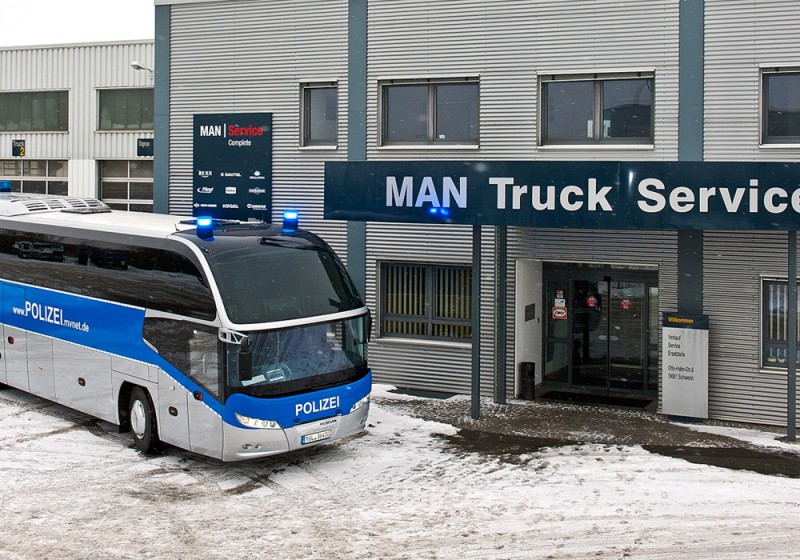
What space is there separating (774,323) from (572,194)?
418 centimetres

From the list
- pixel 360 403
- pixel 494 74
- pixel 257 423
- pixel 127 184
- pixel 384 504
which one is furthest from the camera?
pixel 127 184

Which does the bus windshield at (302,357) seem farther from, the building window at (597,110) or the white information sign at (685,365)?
the building window at (597,110)

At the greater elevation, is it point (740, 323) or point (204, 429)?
point (740, 323)

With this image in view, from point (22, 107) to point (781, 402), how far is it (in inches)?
1307

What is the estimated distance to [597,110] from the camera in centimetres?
1723

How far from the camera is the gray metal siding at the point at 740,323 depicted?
630 inches

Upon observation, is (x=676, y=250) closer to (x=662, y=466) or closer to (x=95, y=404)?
(x=662, y=466)

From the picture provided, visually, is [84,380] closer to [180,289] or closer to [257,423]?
[180,289]

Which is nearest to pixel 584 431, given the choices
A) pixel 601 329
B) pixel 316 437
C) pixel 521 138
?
pixel 601 329

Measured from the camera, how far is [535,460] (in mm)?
13492

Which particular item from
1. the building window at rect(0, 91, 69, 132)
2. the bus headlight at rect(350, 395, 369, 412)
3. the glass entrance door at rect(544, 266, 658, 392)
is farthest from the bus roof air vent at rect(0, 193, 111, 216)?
the building window at rect(0, 91, 69, 132)

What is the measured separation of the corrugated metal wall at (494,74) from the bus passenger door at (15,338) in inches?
246

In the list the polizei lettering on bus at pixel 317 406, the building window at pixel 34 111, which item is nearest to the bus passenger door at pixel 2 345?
the polizei lettering on bus at pixel 317 406

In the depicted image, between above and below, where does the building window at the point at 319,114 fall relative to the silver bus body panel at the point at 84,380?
above
